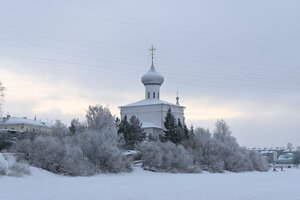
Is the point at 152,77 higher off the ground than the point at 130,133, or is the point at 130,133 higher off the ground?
the point at 152,77

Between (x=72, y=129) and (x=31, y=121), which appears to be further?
(x=31, y=121)

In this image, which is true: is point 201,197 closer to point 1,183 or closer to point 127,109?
point 1,183

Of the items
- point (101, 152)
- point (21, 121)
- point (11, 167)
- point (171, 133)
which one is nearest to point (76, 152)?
point (101, 152)

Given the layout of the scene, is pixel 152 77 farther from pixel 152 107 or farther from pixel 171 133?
pixel 171 133

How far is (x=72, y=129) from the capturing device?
200 feet

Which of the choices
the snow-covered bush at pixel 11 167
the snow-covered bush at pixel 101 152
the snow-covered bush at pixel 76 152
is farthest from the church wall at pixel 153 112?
the snow-covered bush at pixel 11 167

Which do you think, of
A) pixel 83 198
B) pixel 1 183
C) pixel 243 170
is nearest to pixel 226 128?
pixel 243 170

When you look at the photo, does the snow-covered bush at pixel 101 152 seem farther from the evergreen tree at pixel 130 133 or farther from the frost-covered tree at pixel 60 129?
the evergreen tree at pixel 130 133

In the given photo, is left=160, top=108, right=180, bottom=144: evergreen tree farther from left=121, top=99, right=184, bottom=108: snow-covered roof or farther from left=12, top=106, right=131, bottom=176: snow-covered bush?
left=121, top=99, right=184, bottom=108: snow-covered roof

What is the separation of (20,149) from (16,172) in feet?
23.8

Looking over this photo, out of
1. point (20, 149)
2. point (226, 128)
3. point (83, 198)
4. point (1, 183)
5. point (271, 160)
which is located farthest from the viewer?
point (271, 160)

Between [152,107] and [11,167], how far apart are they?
5258 centimetres

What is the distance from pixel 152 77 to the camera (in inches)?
3590

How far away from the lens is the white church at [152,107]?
90.4 m
